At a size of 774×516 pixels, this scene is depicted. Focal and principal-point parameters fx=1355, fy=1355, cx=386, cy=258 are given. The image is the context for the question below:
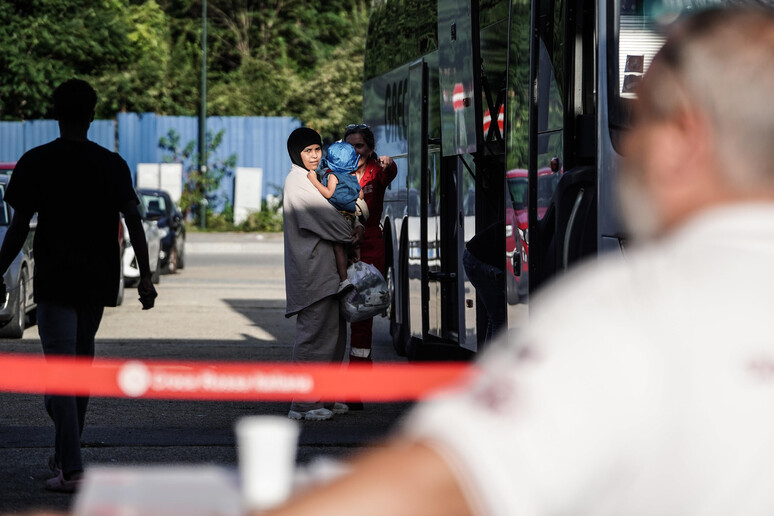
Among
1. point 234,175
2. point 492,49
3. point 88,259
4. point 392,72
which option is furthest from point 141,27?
point 88,259

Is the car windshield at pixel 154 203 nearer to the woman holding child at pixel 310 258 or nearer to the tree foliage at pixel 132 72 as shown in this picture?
the tree foliage at pixel 132 72

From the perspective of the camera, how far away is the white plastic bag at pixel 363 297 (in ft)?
28.3

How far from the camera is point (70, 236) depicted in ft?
20.7

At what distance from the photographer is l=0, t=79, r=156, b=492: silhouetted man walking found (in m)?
6.20

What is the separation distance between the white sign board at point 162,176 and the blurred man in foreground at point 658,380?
3350 centimetres

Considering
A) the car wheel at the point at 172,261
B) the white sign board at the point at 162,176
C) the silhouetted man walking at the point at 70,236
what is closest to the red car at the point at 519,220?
the silhouetted man walking at the point at 70,236

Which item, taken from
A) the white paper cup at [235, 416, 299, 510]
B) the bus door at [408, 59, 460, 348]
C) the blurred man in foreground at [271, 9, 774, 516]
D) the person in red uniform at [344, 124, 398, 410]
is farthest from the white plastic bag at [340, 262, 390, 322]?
the blurred man in foreground at [271, 9, 774, 516]

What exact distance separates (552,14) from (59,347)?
313cm

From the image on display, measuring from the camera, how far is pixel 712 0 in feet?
21.6

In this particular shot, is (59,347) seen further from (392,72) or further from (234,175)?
→ (234,175)

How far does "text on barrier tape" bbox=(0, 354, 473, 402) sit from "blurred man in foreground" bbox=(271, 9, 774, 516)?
1.95 meters

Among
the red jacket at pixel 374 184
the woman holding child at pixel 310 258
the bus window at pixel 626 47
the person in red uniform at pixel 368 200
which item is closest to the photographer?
the bus window at pixel 626 47

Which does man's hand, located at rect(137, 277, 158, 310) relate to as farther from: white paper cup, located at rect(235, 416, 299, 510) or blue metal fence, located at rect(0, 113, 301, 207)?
blue metal fence, located at rect(0, 113, 301, 207)

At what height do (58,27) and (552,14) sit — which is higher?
(58,27)
